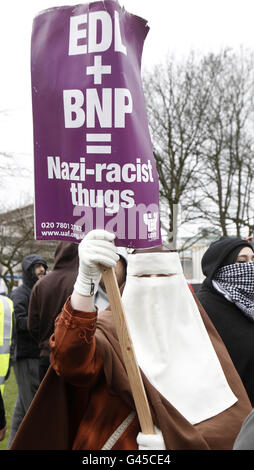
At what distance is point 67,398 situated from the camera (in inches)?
94.1

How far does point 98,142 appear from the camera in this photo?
221 cm

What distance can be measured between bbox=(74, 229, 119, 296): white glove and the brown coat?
0.12 meters

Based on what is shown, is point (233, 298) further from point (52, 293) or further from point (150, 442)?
point (150, 442)

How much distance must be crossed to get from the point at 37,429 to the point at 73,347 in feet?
1.62

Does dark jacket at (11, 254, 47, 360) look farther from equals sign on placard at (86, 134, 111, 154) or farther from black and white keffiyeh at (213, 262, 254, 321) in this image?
equals sign on placard at (86, 134, 111, 154)

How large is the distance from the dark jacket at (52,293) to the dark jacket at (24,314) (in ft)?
1.41

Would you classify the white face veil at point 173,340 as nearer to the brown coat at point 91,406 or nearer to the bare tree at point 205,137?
the brown coat at point 91,406

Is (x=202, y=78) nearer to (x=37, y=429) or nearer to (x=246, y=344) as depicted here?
(x=246, y=344)

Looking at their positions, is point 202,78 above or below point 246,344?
above

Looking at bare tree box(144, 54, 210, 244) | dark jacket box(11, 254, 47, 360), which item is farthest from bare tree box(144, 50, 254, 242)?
dark jacket box(11, 254, 47, 360)

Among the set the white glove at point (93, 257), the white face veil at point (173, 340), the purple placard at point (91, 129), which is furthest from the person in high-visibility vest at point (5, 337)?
the white glove at point (93, 257)

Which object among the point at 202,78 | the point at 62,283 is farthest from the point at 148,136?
the point at 202,78

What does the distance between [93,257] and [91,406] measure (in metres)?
0.68

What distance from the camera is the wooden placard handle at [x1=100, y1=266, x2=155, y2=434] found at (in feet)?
6.91
